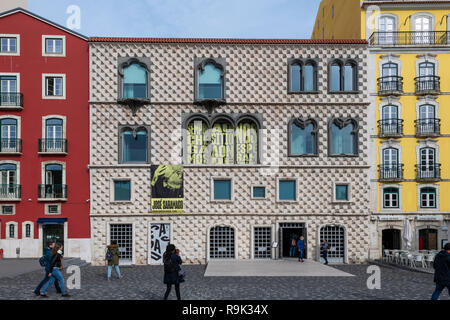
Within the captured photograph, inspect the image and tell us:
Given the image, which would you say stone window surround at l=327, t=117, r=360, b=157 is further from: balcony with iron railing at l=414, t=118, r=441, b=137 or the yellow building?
balcony with iron railing at l=414, t=118, r=441, b=137

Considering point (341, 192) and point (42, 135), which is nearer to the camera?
point (42, 135)

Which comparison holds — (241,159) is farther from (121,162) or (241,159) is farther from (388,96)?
(388,96)

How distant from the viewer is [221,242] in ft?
88.0

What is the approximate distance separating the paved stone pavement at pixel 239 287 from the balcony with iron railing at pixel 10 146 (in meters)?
9.91

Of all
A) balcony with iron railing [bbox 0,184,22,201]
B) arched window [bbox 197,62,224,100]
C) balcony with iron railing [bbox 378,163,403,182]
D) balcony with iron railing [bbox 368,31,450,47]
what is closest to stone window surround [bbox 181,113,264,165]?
arched window [bbox 197,62,224,100]

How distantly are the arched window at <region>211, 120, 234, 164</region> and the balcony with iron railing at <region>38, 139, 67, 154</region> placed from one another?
1056 cm

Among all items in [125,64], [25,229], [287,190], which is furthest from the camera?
[287,190]

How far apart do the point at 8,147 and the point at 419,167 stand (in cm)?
3011

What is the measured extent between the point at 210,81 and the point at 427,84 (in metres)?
16.4

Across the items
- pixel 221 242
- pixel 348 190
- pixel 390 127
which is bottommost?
pixel 221 242

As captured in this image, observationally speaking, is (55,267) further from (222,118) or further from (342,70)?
(342,70)

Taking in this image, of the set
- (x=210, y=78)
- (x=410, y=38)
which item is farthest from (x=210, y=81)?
(x=410, y=38)

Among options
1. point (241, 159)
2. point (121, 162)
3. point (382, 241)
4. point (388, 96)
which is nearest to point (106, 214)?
point (121, 162)

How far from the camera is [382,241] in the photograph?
28938 millimetres
